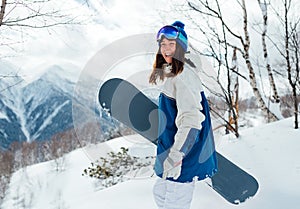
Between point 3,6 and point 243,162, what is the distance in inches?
74.5

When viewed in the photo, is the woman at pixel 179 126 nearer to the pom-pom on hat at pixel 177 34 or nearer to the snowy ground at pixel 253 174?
the pom-pom on hat at pixel 177 34

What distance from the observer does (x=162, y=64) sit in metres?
1.21

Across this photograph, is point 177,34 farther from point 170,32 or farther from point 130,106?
point 130,106

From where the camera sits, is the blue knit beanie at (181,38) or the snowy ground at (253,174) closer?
the blue knit beanie at (181,38)

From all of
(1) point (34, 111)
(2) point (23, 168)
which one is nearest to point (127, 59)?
(2) point (23, 168)

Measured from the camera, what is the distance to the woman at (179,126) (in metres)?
1.07

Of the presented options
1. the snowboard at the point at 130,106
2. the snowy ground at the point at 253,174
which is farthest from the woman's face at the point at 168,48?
the snowy ground at the point at 253,174

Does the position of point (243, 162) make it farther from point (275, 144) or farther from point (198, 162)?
point (198, 162)

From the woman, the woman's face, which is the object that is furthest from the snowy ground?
the woman's face

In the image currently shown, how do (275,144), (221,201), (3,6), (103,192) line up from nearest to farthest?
(221,201)
(3,6)
(103,192)
(275,144)

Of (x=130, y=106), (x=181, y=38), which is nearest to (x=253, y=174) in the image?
(x=130, y=106)

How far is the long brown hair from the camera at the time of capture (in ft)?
3.76

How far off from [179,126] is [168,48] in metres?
0.33

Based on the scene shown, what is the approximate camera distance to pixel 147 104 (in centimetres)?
140
